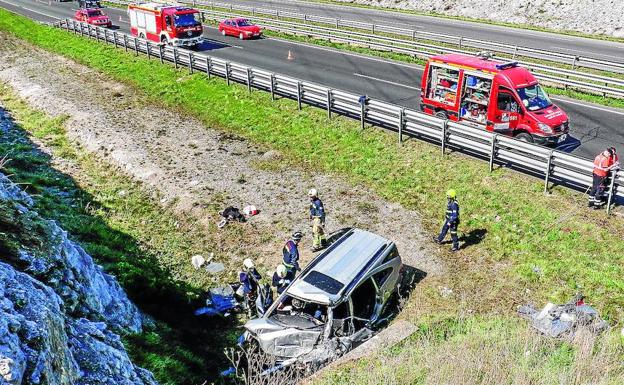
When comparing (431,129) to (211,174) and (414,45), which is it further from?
(414,45)

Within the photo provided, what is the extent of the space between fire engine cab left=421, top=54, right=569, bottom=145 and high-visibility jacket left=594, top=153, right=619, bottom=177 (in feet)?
10.1

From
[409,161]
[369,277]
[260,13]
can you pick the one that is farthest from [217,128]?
[260,13]

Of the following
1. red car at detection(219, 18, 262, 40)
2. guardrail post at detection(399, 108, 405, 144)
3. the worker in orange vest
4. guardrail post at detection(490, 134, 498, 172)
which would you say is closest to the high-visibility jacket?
the worker in orange vest

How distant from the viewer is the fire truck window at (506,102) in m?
17.2

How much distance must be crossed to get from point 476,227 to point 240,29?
28.3 metres

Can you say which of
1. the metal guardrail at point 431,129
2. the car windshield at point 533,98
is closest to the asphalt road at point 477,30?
the car windshield at point 533,98

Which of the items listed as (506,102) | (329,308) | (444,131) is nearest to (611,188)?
(506,102)

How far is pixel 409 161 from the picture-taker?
1805 cm

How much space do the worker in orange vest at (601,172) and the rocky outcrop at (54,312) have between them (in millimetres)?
11211

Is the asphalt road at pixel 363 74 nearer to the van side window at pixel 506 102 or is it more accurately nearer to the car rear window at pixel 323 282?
the van side window at pixel 506 102

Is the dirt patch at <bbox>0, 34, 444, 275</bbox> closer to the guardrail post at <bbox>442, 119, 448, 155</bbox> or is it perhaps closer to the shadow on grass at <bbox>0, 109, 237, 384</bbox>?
the shadow on grass at <bbox>0, 109, 237, 384</bbox>

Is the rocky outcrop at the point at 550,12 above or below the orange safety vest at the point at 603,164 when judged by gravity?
above

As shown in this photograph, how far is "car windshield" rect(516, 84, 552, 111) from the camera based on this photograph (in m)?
17.2

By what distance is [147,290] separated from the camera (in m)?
13.3
